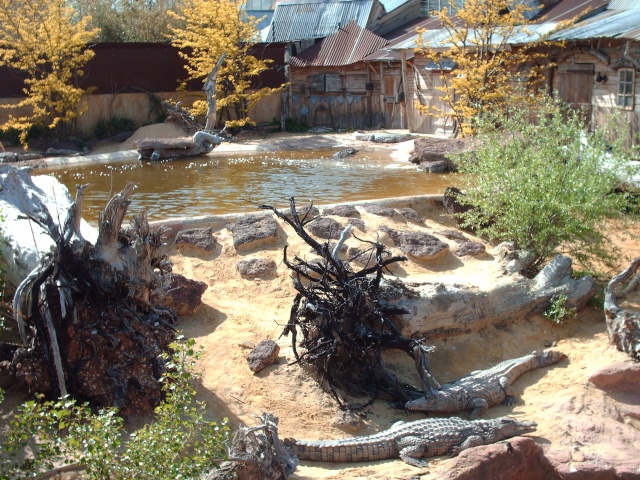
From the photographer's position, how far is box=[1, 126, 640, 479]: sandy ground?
6469 millimetres

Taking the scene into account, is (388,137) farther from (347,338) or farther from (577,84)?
(347,338)

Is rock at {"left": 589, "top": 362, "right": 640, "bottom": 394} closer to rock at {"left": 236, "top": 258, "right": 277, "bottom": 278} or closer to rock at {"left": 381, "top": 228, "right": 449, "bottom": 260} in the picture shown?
rock at {"left": 381, "top": 228, "right": 449, "bottom": 260}

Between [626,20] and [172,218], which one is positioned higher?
[626,20]

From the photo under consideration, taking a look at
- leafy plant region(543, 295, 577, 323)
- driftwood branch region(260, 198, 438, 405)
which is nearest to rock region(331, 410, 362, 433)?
driftwood branch region(260, 198, 438, 405)

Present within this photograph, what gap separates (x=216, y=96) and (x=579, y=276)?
578 inches

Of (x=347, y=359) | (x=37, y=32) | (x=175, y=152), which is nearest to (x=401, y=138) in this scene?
(x=175, y=152)

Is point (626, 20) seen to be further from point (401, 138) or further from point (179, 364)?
point (179, 364)

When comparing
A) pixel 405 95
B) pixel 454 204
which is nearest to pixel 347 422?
pixel 454 204

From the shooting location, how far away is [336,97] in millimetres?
23484

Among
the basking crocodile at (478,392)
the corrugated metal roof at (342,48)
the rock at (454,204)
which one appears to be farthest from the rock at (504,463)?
the corrugated metal roof at (342,48)

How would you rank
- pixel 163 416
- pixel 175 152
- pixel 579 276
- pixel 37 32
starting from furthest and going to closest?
pixel 37 32 → pixel 175 152 → pixel 579 276 → pixel 163 416

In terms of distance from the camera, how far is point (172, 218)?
1009cm

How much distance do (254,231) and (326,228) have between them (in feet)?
3.05

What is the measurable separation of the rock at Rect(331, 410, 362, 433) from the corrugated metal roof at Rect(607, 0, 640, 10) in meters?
13.8
